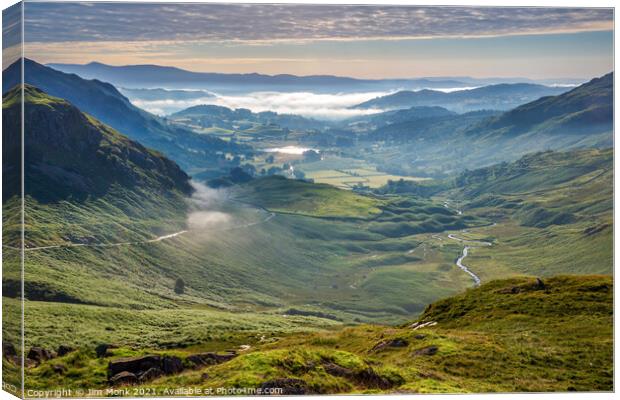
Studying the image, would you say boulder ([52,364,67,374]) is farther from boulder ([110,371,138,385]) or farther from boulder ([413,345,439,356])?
boulder ([413,345,439,356])

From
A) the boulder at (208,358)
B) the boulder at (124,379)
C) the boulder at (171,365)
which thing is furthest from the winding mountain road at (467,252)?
the boulder at (124,379)

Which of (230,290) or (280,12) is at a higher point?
(280,12)

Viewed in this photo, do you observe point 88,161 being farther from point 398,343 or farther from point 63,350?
point 398,343

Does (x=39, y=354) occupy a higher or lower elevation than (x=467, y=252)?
higher

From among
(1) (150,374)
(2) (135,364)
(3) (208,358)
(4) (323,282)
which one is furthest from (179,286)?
(1) (150,374)

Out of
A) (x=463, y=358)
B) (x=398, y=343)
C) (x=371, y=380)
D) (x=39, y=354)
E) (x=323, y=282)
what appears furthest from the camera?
(x=323, y=282)

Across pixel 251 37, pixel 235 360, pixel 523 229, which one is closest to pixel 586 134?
pixel 523 229

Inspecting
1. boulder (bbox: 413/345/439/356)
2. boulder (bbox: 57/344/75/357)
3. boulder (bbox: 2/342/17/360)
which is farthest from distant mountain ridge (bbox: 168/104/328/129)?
boulder (bbox: 2/342/17/360)

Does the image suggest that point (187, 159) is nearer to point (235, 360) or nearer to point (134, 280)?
point (134, 280)
